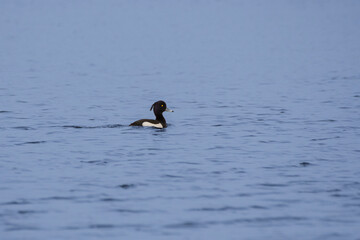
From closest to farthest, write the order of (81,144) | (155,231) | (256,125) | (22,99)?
(155,231) < (81,144) < (256,125) < (22,99)

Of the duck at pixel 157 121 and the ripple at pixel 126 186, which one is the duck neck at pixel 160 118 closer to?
the duck at pixel 157 121

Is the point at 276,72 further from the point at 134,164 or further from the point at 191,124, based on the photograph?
the point at 134,164

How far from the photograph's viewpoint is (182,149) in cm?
1984

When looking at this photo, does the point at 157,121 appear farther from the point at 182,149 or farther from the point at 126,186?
the point at 126,186

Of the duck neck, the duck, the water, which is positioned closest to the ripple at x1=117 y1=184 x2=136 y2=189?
the water

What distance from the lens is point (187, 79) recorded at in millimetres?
40156

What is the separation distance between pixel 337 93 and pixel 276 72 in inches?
426

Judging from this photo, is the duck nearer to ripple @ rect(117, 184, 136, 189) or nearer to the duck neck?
the duck neck

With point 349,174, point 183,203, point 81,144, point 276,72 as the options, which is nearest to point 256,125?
point 81,144

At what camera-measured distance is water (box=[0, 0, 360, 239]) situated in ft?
42.2

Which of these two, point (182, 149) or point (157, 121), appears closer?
point (182, 149)

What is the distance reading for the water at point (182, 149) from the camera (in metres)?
12.9

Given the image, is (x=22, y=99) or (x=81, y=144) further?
(x=22, y=99)

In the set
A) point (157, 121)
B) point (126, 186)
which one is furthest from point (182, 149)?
point (126, 186)
